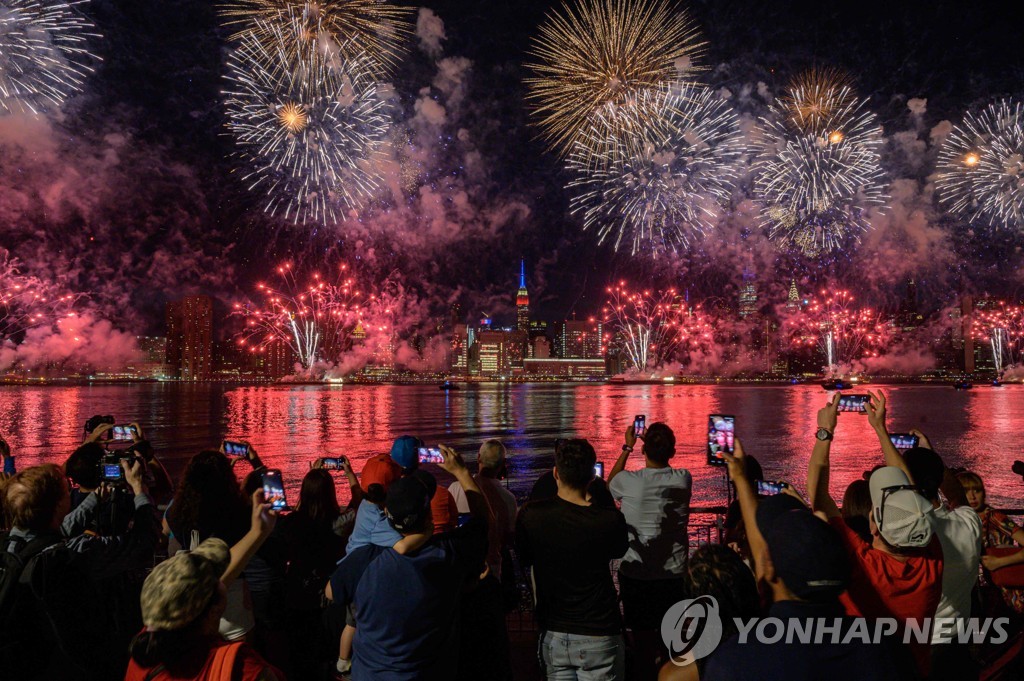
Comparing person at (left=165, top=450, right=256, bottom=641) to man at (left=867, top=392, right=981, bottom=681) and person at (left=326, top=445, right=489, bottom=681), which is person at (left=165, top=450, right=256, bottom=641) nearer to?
person at (left=326, top=445, right=489, bottom=681)

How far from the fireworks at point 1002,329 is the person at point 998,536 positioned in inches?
5432

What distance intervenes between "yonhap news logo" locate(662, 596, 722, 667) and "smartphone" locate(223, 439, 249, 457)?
17.4 ft

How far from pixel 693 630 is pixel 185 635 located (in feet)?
6.85

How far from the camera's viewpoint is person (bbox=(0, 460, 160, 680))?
11.4 ft

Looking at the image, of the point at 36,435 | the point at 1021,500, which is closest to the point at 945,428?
the point at 1021,500

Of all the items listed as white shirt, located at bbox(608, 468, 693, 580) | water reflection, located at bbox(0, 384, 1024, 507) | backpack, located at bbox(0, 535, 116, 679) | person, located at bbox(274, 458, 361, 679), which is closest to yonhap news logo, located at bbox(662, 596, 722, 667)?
white shirt, located at bbox(608, 468, 693, 580)

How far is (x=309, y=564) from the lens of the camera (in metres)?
4.75

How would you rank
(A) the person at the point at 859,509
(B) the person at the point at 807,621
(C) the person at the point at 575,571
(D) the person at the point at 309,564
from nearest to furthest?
(B) the person at the point at 807,621
(C) the person at the point at 575,571
(A) the person at the point at 859,509
(D) the person at the point at 309,564

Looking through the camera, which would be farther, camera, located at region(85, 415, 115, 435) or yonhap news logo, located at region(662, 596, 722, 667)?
camera, located at region(85, 415, 115, 435)

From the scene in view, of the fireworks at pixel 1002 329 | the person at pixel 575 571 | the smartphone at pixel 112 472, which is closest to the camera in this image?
the person at pixel 575 571

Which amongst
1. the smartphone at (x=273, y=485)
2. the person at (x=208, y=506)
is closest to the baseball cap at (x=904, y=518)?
the person at (x=208, y=506)

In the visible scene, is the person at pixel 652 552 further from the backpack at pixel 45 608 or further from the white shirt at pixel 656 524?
the backpack at pixel 45 608

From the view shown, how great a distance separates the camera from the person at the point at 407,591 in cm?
322

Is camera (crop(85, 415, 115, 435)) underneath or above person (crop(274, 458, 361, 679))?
above
